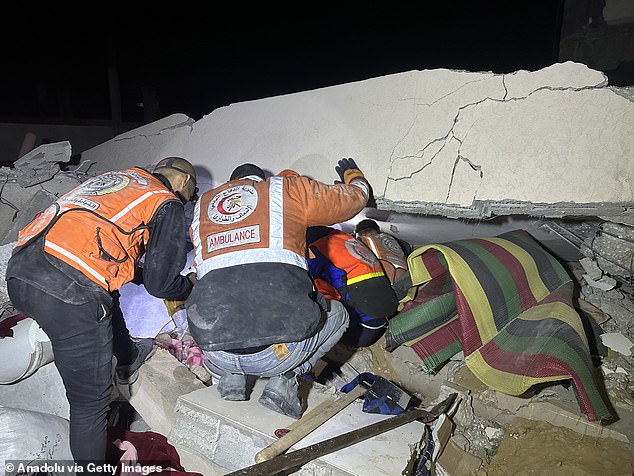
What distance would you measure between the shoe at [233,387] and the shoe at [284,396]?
98 millimetres

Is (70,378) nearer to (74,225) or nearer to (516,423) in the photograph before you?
(74,225)

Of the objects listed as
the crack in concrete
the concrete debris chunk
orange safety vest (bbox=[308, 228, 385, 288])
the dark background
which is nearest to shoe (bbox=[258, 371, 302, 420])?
orange safety vest (bbox=[308, 228, 385, 288])

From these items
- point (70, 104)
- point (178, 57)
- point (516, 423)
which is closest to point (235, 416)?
point (516, 423)

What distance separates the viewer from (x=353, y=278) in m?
2.17

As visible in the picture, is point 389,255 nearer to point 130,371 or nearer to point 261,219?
point 261,219

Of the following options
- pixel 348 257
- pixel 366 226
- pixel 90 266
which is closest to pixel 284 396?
pixel 348 257

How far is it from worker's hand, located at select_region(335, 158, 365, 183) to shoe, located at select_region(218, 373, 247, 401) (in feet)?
3.40

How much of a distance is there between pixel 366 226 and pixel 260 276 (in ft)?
4.19

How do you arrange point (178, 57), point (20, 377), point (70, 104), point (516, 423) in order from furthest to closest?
1. point (178, 57)
2. point (70, 104)
3. point (516, 423)
4. point (20, 377)

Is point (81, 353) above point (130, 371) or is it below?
above

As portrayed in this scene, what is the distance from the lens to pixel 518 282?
6.73ft

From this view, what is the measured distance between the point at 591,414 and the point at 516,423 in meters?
0.46

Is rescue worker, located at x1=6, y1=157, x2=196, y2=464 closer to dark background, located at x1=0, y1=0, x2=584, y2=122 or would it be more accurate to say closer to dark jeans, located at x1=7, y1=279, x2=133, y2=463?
dark jeans, located at x1=7, y1=279, x2=133, y2=463

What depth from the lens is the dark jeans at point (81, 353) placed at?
1.57 meters
